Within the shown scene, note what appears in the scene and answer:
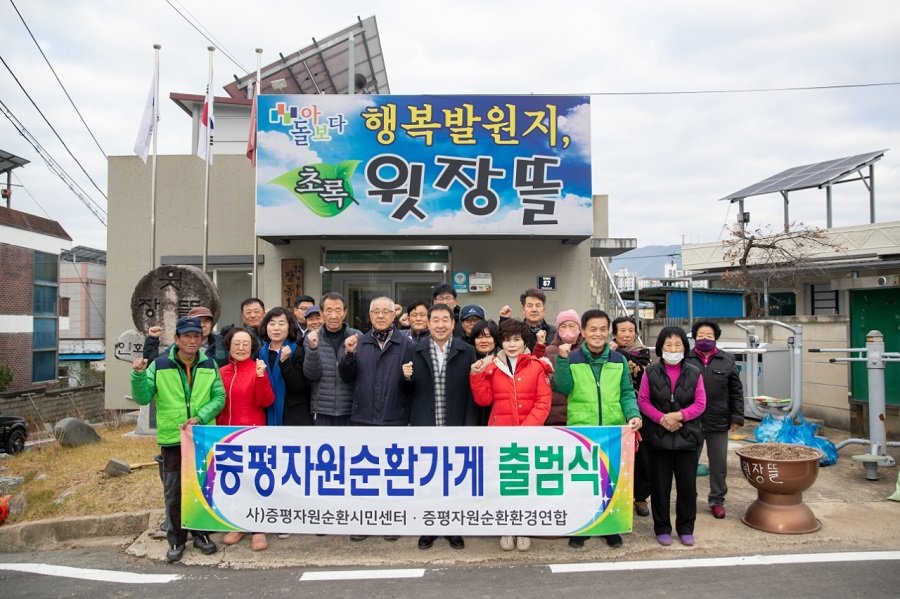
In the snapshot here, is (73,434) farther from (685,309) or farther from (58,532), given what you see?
(685,309)

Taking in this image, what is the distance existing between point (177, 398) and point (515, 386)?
2.40m

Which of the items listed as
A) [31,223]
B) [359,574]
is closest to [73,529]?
[359,574]

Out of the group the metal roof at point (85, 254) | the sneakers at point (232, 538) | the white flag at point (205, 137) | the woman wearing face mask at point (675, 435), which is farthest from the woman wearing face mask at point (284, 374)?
the metal roof at point (85, 254)

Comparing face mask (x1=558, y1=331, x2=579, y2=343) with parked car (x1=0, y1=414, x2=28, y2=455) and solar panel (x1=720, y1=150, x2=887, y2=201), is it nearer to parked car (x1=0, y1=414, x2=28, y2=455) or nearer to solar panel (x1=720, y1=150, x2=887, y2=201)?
parked car (x1=0, y1=414, x2=28, y2=455)

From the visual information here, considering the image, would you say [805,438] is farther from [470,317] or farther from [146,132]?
[146,132]

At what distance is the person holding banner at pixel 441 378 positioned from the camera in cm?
437

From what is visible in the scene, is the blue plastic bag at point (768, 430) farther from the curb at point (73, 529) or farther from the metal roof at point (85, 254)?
the metal roof at point (85, 254)

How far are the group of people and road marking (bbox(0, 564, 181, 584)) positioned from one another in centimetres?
28

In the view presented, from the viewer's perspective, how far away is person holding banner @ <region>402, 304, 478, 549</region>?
172 inches

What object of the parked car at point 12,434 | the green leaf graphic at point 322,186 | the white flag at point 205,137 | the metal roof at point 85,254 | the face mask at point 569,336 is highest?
the metal roof at point 85,254

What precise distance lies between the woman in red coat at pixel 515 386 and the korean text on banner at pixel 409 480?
0.14 meters

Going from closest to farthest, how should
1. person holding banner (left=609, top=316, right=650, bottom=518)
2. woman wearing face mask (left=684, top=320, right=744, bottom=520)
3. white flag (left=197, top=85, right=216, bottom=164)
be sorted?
person holding banner (left=609, top=316, right=650, bottom=518)
woman wearing face mask (left=684, top=320, right=744, bottom=520)
white flag (left=197, top=85, right=216, bottom=164)

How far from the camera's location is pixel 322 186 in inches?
335

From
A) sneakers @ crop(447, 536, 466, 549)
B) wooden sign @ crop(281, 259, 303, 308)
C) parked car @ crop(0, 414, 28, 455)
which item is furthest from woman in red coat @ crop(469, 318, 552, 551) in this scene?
parked car @ crop(0, 414, 28, 455)
